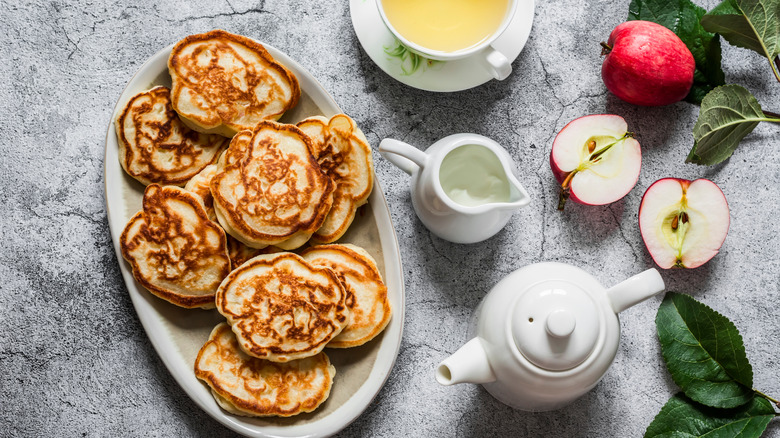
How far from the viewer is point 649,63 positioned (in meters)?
1.30

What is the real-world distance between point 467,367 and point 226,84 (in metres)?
0.71

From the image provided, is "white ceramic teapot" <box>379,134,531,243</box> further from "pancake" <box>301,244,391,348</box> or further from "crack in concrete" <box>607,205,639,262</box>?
"crack in concrete" <box>607,205,639,262</box>

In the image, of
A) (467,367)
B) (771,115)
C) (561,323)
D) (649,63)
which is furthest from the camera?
(771,115)

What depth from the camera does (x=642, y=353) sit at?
1.39 metres

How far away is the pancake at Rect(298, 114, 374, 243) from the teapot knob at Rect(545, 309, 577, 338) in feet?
1.49

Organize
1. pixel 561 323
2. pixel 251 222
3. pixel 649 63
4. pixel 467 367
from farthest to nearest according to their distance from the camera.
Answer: pixel 649 63 < pixel 251 222 < pixel 467 367 < pixel 561 323

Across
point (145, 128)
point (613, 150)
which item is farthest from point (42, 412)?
point (613, 150)

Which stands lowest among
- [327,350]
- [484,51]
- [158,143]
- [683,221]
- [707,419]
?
[707,419]

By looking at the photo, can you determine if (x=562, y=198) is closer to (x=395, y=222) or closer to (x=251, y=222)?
(x=395, y=222)

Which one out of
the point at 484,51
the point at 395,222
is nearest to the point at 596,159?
the point at 484,51

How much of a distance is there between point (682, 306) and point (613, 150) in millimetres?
365

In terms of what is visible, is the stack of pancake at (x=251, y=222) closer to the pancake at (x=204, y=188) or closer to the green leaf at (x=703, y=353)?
the pancake at (x=204, y=188)

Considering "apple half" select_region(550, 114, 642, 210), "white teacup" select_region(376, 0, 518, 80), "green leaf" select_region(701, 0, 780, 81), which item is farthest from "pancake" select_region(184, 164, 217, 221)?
"green leaf" select_region(701, 0, 780, 81)

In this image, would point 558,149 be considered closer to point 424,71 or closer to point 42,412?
point 424,71
